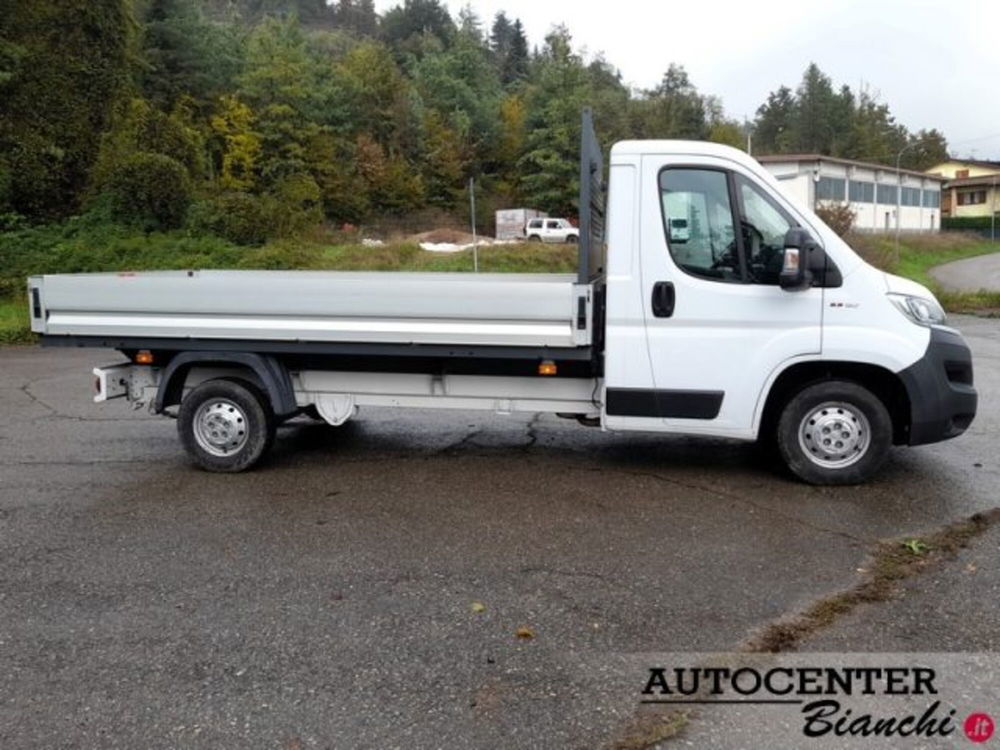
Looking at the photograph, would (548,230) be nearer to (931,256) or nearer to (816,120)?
(931,256)

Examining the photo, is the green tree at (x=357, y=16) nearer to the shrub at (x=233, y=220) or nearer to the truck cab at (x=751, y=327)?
the shrub at (x=233, y=220)

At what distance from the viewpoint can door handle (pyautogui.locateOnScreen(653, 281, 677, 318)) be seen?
614 cm

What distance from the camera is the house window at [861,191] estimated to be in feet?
195

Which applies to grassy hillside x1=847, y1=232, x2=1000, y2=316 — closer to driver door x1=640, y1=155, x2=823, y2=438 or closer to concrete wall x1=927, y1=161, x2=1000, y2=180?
driver door x1=640, y1=155, x2=823, y2=438

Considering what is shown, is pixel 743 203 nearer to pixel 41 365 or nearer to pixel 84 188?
pixel 41 365

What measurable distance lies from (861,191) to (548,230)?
2747cm

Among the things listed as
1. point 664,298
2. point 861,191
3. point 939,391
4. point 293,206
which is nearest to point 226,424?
point 664,298

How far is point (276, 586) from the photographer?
15.4ft

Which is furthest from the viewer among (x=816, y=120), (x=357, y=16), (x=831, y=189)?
(x=357, y=16)

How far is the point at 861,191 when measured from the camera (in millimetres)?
61188

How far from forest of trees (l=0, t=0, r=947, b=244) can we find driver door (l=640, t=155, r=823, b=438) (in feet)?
98.8

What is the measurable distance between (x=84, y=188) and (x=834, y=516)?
1419 inches

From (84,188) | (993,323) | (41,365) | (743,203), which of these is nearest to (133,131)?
(84,188)

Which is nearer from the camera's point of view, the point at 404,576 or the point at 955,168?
the point at 404,576
